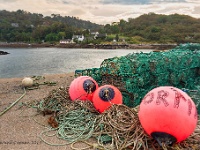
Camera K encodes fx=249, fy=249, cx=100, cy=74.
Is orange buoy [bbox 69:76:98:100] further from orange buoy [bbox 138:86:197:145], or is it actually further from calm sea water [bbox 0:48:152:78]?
calm sea water [bbox 0:48:152:78]

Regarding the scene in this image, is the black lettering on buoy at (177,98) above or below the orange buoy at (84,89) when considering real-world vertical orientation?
above

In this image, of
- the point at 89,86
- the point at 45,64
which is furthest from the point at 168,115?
the point at 45,64

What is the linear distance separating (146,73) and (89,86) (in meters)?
1.90

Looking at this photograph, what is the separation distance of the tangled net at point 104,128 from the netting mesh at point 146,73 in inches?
47.9

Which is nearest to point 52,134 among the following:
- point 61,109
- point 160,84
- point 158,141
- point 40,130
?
point 40,130

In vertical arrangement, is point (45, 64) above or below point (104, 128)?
below

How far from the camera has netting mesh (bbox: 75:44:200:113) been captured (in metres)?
7.30

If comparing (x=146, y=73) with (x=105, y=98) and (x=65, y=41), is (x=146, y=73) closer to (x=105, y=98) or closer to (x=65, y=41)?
(x=105, y=98)

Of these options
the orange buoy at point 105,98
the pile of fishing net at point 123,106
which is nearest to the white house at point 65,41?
the pile of fishing net at point 123,106

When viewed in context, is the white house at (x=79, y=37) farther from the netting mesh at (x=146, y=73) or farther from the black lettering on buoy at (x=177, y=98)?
the black lettering on buoy at (x=177, y=98)

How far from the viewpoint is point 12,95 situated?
10.6 meters

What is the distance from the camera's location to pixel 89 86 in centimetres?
701

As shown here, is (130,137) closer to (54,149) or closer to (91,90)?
(54,149)

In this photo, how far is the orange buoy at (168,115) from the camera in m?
4.28
